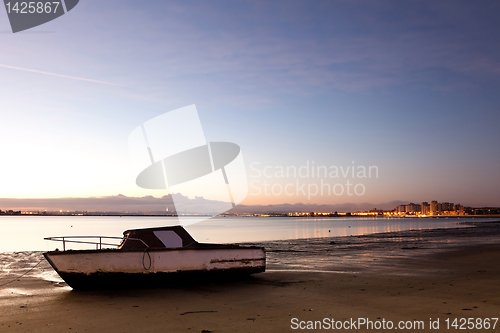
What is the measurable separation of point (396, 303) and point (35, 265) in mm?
16411

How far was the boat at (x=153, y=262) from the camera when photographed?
11141 millimetres

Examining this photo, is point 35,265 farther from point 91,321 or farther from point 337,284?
point 337,284

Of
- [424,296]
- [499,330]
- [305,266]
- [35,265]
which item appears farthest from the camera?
[35,265]

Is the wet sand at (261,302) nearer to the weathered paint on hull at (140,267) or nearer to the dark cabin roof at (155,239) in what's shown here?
the weathered paint on hull at (140,267)


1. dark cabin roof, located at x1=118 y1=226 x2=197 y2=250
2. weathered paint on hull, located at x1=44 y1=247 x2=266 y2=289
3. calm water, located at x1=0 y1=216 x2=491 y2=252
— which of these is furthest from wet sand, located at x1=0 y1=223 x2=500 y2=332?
calm water, located at x1=0 y1=216 x2=491 y2=252

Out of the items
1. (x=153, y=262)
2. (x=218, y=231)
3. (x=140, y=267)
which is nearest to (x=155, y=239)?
(x=153, y=262)

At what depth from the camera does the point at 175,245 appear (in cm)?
1278

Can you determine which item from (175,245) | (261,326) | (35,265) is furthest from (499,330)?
(35,265)

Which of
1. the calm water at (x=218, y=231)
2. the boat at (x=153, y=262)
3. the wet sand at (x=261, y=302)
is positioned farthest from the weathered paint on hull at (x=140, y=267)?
the calm water at (x=218, y=231)

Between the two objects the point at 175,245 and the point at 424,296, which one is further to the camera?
the point at 175,245

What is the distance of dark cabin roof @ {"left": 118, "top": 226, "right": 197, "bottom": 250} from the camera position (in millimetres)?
12219

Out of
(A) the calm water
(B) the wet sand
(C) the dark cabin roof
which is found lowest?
(A) the calm water

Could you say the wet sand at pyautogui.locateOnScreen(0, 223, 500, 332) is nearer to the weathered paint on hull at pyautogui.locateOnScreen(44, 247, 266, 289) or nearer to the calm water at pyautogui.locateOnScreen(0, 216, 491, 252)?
the weathered paint on hull at pyautogui.locateOnScreen(44, 247, 266, 289)

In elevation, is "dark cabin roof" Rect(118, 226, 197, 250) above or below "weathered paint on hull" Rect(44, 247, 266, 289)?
above
